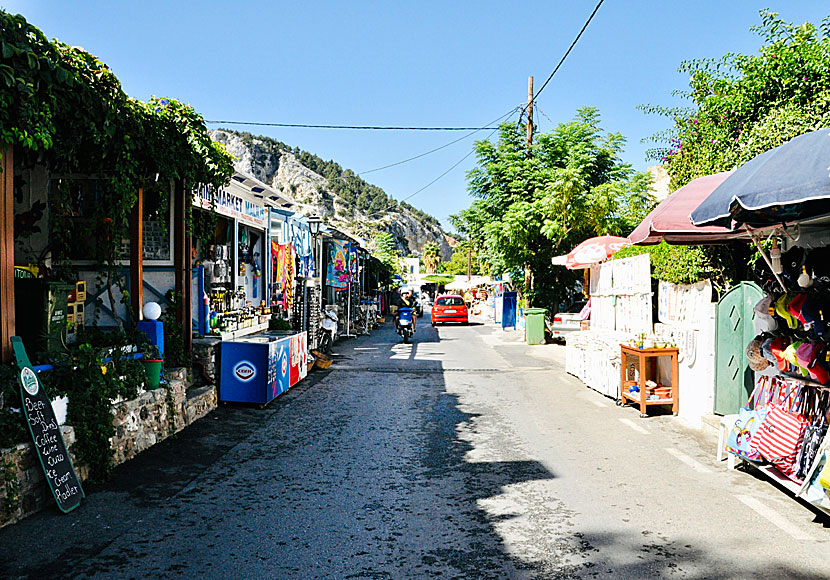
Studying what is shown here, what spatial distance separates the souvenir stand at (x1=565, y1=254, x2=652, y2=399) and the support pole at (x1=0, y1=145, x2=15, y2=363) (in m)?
8.47

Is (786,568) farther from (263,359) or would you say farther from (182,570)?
(263,359)

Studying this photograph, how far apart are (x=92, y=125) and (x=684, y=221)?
6.19 m

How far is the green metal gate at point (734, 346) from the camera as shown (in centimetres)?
755

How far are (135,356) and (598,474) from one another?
203 inches

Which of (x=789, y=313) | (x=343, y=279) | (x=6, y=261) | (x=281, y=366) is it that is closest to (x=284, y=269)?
(x=281, y=366)

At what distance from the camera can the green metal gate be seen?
7551mm

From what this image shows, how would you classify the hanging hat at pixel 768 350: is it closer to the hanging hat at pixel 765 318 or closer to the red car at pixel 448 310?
the hanging hat at pixel 765 318

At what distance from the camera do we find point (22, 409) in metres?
5.19

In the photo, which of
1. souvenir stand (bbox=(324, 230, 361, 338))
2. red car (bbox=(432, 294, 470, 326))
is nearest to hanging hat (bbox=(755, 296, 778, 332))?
souvenir stand (bbox=(324, 230, 361, 338))

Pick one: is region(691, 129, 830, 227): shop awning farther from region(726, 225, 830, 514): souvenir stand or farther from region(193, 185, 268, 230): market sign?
region(193, 185, 268, 230): market sign

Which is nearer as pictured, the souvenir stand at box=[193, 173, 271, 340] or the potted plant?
the potted plant

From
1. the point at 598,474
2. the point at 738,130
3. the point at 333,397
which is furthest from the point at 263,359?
the point at 738,130

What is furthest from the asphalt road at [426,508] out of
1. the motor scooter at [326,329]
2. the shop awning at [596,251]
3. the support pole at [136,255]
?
the motor scooter at [326,329]

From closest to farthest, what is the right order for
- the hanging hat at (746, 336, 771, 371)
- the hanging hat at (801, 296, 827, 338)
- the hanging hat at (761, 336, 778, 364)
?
the hanging hat at (801, 296, 827, 338) → the hanging hat at (761, 336, 778, 364) → the hanging hat at (746, 336, 771, 371)
